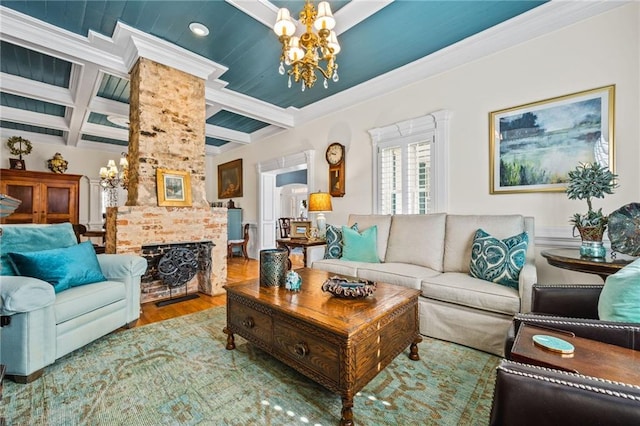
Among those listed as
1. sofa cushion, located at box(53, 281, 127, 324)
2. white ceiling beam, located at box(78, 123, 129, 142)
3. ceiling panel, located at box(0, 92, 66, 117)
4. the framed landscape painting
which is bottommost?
sofa cushion, located at box(53, 281, 127, 324)

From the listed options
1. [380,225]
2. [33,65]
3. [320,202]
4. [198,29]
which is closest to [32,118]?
[33,65]

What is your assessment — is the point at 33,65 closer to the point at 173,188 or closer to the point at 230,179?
the point at 173,188

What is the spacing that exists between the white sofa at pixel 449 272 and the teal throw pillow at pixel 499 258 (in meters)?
0.07

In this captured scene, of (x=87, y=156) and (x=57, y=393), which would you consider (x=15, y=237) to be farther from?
(x=87, y=156)

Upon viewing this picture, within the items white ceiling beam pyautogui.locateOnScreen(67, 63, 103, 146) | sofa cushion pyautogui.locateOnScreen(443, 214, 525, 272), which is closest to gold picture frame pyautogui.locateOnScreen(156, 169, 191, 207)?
white ceiling beam pyautogui.locateOnScreen(67, 63, 103, 146)

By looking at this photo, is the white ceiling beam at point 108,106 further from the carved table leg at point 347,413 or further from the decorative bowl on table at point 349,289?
the carved table leg at point 347,413

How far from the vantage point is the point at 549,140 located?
259cm

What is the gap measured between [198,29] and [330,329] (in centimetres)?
312

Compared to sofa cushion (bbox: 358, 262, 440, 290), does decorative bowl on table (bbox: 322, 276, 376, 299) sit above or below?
above

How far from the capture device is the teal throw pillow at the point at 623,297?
1111 millimetres

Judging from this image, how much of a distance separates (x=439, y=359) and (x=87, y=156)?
843 centimetres

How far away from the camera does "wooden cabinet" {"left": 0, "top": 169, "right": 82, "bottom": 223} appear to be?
17.1 ft

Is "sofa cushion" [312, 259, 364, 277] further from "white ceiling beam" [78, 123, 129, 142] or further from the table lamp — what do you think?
"white ceiling beam" [78, 123, 129, 142]

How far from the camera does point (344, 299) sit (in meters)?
1.81
